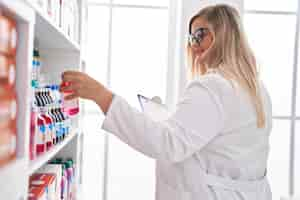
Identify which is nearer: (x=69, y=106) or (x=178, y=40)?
(x=69, y=106)

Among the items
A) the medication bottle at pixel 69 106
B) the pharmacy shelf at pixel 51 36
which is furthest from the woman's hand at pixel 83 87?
the medication bottle at pixel 69 106

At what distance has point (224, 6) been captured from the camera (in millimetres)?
1487

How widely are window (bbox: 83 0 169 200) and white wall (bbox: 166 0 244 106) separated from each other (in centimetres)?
6

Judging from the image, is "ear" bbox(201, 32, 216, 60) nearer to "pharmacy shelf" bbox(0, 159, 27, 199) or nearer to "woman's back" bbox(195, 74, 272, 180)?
"woman's back" bbox(195, 74, 272, 180)

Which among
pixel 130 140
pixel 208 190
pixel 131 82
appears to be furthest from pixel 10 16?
pixel 131 82

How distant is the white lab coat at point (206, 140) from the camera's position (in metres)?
1.28

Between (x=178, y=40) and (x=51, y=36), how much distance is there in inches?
52.1

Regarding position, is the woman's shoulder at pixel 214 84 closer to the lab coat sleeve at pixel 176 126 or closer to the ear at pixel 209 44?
the lab coat sleeve at pixel 176 126

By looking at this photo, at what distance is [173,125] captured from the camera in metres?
1.32

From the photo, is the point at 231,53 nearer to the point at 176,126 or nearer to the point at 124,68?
the point at 176,126

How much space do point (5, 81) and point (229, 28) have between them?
3.54ft

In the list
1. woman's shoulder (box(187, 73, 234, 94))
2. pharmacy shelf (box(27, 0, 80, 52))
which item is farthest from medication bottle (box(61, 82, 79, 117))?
woman's shoulder (box(187, 73, 234, 94))

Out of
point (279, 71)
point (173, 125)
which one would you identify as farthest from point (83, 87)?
point (279, 71)

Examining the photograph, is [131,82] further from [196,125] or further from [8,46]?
[8,46]
